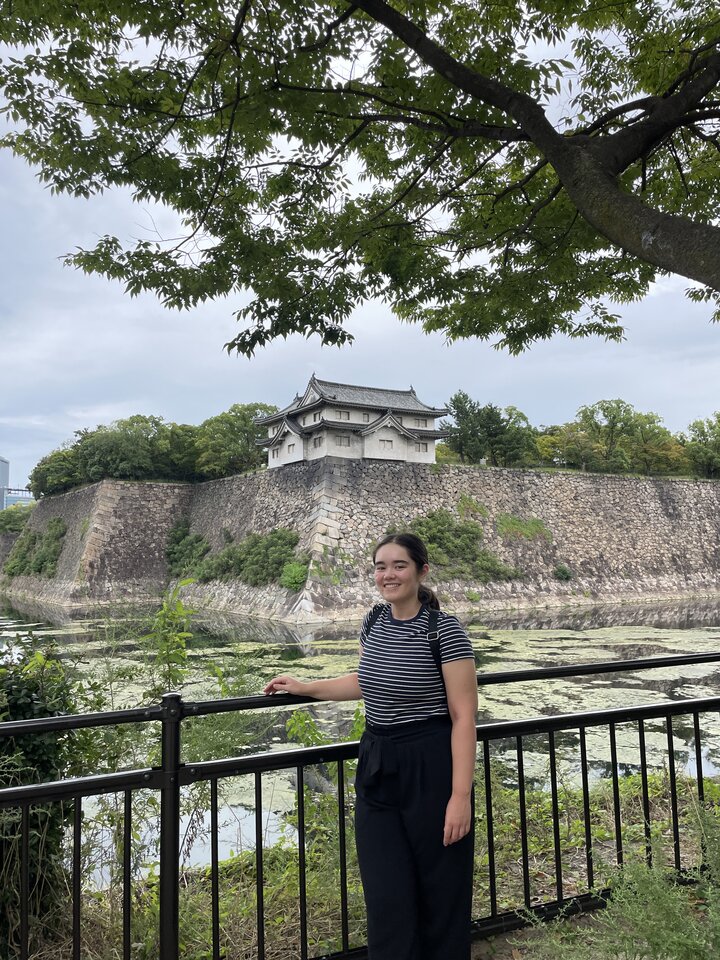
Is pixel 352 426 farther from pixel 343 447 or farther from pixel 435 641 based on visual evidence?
pixel 435 641

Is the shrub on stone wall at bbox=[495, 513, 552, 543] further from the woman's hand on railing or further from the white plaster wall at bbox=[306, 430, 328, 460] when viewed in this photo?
the woman's hand on railing

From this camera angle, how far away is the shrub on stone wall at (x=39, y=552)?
3004 centimetres

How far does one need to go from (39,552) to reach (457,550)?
1944 cm

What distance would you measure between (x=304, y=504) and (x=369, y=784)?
20.5m

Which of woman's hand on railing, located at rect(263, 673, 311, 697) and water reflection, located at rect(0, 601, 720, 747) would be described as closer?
woman's hand on railing, located at rect(263, 673, 311, 697)

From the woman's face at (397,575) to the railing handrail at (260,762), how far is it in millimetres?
478

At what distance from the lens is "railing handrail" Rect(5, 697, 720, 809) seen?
169 cm

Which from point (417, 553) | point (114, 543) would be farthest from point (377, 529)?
point (417, 553)

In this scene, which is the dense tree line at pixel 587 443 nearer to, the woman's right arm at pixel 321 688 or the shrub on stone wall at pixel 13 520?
the shrub on stone wall at pixel 13 520

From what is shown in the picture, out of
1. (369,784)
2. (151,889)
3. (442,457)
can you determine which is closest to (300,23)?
(369,784)

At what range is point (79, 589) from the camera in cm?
2484

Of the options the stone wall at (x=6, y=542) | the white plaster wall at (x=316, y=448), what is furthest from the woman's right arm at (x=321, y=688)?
the stone wall at (x=6, y=542)

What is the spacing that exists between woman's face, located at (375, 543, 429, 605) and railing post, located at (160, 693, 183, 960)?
2.04ft

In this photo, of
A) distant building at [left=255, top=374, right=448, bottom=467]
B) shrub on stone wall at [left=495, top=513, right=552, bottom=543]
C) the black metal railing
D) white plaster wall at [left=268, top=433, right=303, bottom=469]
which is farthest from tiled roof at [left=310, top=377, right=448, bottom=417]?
the black metal railing
